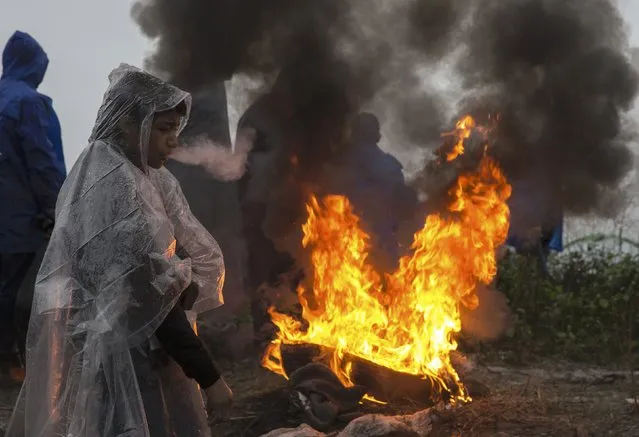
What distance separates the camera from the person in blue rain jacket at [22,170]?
20.2 feet

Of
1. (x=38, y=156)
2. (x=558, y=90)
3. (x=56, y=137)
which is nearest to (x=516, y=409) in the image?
(x=558, y=90)

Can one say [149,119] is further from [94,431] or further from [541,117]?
[541,117]

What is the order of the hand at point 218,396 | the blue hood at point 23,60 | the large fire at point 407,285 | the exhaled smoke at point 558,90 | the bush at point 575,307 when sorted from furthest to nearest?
the bush at point 575,307, the exhaled smoke at point 558,90, the blue hood at point 23,60, the large fire at point 407,285, the hand at point 218,396

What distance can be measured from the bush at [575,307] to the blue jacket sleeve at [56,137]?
15.3 ft

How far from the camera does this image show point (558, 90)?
21.8 ft

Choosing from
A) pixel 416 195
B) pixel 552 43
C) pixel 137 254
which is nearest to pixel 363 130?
pixel 416 195

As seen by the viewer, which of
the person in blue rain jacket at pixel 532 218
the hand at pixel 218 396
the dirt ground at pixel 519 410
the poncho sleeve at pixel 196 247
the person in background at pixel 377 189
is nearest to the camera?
the hand at pixel 218 396

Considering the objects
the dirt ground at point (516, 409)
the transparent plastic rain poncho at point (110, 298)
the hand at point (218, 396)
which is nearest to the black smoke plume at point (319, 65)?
the dirt ground at point (516, 409)

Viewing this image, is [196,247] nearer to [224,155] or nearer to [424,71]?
[224,155]

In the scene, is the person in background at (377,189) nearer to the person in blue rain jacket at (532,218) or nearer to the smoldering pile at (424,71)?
the smoldering pile at (424,71)

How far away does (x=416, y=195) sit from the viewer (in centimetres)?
698

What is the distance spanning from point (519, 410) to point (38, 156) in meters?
4.24

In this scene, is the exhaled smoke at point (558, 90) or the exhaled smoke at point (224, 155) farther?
the exhaled smoke at point (224, 155)

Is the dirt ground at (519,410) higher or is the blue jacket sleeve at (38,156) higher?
the blue jacket sleeve at (38,156)
